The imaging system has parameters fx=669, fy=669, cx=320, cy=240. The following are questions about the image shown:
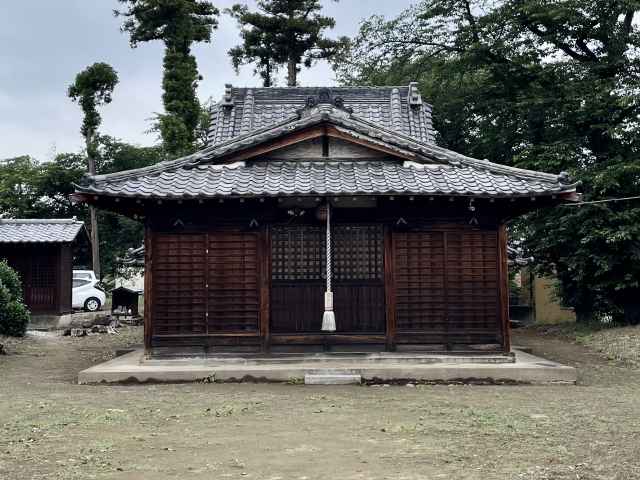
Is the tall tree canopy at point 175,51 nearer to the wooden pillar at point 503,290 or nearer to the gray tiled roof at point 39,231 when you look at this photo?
the gray tiled roof at point 39,231

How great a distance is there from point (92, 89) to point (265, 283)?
2600 centimetres

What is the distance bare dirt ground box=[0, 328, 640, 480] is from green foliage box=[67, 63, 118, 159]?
83.6 ft

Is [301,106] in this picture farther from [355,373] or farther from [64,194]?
[64,194]

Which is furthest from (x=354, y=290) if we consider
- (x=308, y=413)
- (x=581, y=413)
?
(x=581, y=413)

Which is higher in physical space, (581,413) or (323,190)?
(323,190)

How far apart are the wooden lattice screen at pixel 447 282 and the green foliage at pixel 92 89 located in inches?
1046

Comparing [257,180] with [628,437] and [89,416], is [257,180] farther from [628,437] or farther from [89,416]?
[628,437]

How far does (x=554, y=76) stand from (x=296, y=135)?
11.8 meters

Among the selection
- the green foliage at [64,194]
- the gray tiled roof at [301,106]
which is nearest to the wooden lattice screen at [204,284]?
the gray tiled roof at [301,106]

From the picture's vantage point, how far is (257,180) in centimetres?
1277

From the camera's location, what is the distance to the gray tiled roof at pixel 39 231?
24719 millimetres

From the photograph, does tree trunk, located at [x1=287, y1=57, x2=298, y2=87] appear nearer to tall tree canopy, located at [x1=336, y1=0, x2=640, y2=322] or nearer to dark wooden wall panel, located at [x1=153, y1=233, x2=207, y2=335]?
tall tree canopy, located at [x1=336, y1=0, x2=640, y2=322]

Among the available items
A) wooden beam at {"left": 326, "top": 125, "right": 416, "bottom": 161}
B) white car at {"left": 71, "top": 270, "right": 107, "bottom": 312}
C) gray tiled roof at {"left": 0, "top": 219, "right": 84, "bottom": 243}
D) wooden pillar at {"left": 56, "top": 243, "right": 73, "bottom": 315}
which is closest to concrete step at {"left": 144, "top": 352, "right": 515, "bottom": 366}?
wooden beam at {"left": 326, "top": 125, "right": 416, "bottom": 161}

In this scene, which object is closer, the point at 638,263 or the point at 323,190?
the point at 323,190
